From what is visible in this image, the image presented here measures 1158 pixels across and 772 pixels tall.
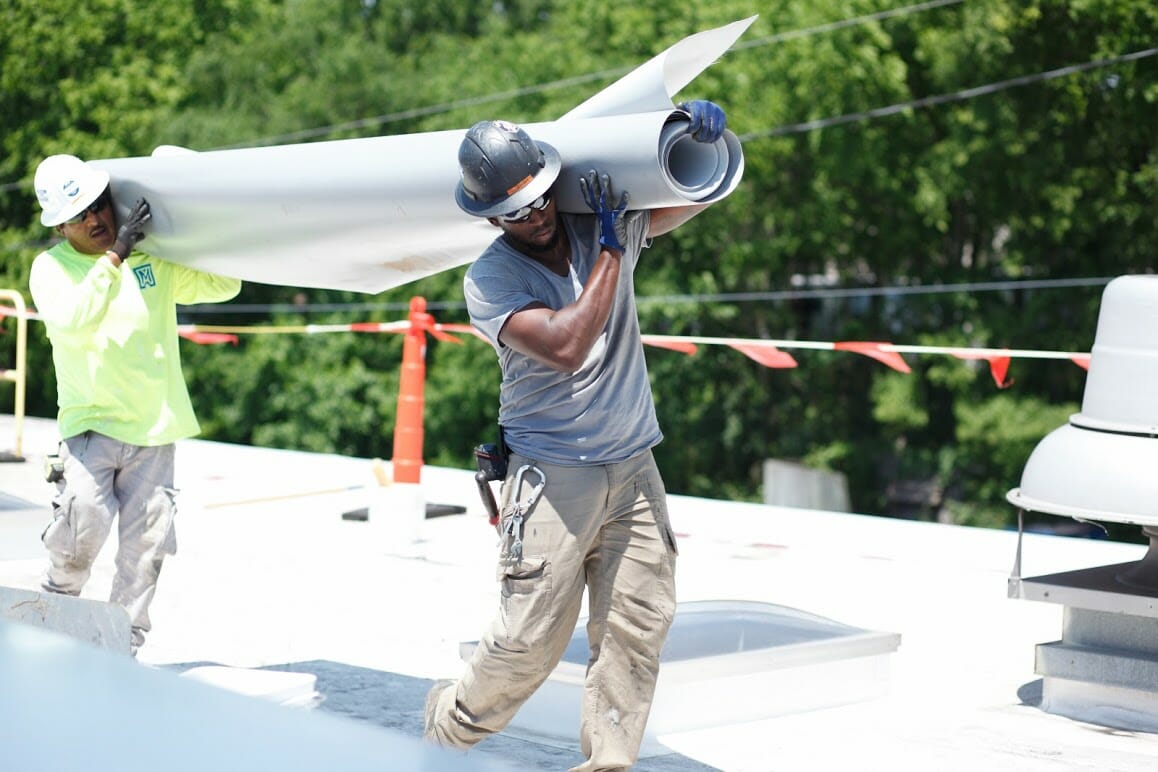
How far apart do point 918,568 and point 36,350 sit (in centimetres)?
2871

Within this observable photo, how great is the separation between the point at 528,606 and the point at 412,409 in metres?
4.84

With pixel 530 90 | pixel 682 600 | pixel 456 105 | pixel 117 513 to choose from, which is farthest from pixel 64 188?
pixel 456 105

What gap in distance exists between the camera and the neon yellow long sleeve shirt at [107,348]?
16.0 ft

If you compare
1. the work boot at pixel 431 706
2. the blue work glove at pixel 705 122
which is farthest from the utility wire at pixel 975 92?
the work boot at pixel 431 706

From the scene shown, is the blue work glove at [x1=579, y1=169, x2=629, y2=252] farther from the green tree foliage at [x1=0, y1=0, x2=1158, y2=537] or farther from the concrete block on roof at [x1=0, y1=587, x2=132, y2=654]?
the green tree foliage at [x1=0, y1=0, x2=1158, y2=537]

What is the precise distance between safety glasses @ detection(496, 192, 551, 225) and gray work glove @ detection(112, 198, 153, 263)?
174cm

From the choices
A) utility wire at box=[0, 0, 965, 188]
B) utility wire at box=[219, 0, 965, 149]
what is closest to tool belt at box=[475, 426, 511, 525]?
utility wire at box=[219, 0, 965, 149]

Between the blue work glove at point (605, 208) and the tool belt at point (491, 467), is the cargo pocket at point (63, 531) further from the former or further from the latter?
the blue work glove at point (605, 208)

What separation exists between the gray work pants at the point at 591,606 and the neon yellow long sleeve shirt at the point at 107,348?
65.6 inches

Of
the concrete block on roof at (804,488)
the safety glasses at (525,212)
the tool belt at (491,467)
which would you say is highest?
the safety glasses at (525,212)

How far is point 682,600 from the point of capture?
704 cm

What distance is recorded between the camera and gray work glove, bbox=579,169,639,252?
3.74 meters

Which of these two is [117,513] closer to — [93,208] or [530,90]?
[93,208]

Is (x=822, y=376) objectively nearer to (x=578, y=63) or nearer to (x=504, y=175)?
(x=578, y=63)
